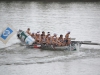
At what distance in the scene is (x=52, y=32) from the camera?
3862 cm

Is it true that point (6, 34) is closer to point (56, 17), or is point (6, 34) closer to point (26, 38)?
point (26, 38)

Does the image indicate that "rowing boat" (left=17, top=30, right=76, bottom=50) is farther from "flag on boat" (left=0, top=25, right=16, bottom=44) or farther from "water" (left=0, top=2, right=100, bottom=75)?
"flag on boat" (left=0, top=25, right=16, bottom=44)

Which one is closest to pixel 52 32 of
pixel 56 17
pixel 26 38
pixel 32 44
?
pixel 26 38

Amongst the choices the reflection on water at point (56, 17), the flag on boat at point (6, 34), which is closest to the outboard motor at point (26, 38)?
the flag on boat at point (6, 34)

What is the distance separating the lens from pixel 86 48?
30094 millimetres

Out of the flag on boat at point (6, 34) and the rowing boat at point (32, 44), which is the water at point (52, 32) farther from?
the flag on boat at point (6, 34)

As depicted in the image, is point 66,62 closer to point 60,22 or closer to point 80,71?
point 80,71

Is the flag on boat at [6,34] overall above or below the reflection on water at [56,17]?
below

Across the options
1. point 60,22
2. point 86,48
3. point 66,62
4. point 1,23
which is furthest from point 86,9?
point 66,62

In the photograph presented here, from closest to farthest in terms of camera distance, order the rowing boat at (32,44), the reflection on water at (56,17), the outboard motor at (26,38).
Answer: the rowing boat at (32,44) < the outboard motor at (26,38) < the reflection on water at (56,17)

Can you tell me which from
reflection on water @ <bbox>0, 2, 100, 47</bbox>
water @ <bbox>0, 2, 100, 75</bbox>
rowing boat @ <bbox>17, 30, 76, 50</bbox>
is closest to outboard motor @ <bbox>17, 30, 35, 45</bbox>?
rowing boat @ <bbox>17, 30, 76, 50</bbox>

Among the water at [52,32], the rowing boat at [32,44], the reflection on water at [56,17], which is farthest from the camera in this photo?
the reflection on water at [56,17]

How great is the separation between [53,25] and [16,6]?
18017 mm

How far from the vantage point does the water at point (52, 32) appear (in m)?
25.1
